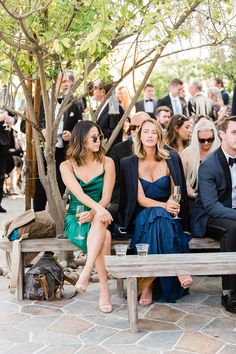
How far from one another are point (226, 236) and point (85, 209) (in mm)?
1259

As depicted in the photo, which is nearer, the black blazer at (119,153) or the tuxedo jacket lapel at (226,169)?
the tuxedo jacket lapel at (226,169)

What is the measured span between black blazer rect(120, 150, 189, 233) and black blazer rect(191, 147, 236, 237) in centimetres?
17

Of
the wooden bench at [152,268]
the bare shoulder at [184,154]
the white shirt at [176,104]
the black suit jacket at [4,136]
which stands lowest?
the wooden bench at [152,268]

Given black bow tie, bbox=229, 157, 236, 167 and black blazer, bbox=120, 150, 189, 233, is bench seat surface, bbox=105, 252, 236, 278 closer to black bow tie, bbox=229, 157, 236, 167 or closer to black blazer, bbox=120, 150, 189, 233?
black blazer, bbox=120, 150, 189, 233

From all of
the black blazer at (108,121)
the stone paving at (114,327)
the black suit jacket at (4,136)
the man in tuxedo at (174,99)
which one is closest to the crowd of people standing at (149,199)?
the stone paving at (114,327)

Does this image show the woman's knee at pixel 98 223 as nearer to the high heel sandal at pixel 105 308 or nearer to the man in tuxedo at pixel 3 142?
the high heel sandal at pixel 105 308

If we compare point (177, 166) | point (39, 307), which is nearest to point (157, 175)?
point (177, 166)

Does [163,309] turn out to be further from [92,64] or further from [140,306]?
[92,64]

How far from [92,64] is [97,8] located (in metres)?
1.08

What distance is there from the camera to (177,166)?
6031 millimetres

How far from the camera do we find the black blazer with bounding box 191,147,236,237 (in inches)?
226

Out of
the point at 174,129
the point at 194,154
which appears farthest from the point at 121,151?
the point at 194,154

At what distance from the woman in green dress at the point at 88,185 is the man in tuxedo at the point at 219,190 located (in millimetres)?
812

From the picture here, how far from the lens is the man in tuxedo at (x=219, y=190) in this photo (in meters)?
5.72
